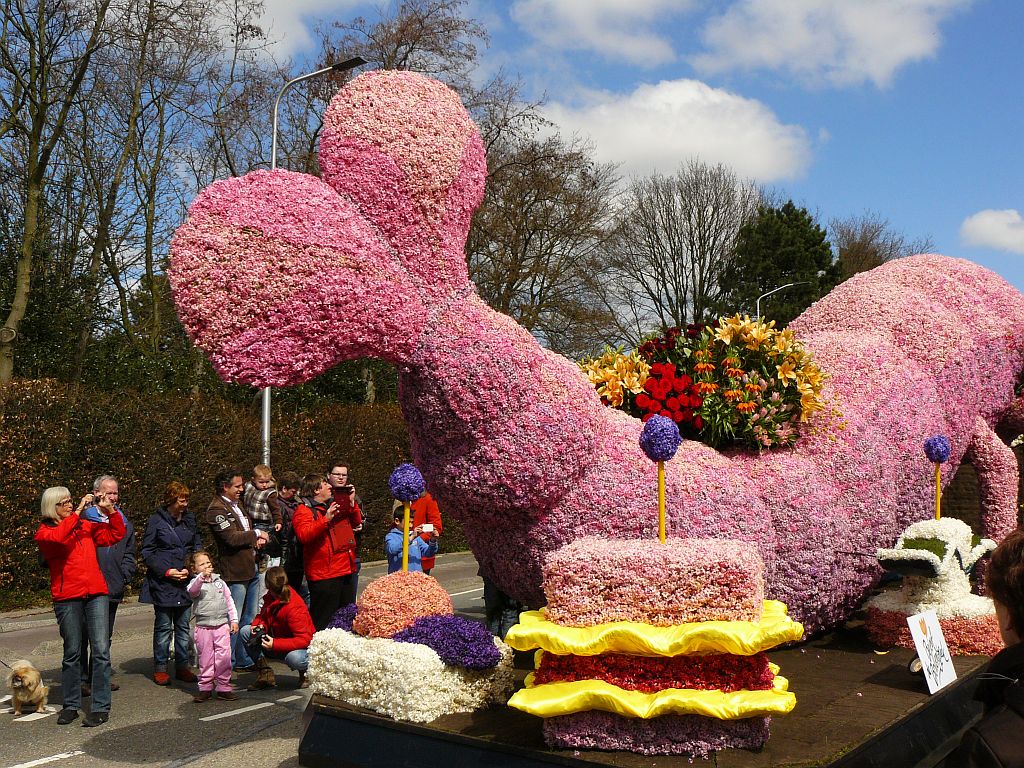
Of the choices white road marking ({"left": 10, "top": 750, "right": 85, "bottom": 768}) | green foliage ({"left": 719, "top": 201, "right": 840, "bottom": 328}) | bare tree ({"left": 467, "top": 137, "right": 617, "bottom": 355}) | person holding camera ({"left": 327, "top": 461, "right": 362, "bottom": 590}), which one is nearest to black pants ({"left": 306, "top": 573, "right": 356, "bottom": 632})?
person holding camera ({"left": 327, "top": 461, "right": 362, "bottom": 590})

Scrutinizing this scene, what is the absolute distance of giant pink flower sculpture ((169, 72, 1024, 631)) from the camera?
422 cm

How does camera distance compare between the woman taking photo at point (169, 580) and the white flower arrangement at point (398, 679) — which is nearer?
the white flower arrangement at point (398, 679)

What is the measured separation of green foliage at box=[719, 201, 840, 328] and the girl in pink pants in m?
22.7

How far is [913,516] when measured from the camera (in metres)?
6.51

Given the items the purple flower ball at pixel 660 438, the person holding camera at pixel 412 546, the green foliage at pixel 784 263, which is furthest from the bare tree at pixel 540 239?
the purple flower ball at pixel 660 438

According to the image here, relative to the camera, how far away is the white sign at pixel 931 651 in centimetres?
500

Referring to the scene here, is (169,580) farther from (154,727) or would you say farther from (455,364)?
(455,364)

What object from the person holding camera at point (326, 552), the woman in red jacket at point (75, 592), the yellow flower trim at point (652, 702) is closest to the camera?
the yellow flower trim at point (652, 702)

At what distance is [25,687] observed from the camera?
23.0 ft

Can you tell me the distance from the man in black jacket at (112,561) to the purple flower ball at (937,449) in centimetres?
605

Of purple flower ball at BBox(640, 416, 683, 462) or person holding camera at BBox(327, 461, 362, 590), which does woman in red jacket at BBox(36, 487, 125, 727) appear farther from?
purple flower ball at BBox(640, 416, 683, 462)

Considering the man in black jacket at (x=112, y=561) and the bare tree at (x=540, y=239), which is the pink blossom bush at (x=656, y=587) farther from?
the bare tree at (x=540, y=239)

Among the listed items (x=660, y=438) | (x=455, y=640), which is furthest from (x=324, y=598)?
(x=660, y=438)

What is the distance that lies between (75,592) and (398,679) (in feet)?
11.0
